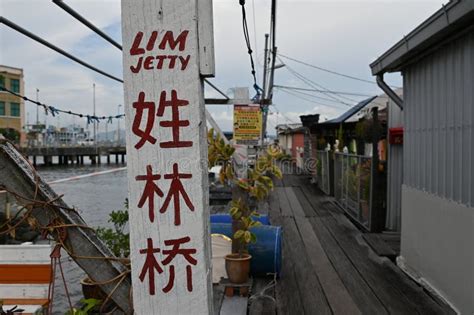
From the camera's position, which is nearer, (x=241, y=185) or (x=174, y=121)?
(x=174, y=121)

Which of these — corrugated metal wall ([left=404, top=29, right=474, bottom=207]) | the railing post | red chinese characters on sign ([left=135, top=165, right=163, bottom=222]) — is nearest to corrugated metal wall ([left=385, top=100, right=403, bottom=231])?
the railing post

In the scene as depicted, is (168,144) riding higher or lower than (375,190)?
higher

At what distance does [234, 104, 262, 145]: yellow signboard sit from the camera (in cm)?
848

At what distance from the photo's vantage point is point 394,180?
9055 mm

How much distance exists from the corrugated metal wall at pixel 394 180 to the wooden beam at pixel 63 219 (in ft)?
25.7

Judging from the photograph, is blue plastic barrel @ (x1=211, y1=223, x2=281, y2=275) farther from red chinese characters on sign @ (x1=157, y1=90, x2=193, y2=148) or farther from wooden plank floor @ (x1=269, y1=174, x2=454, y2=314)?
red chinese characters on sign @ (x1=157, y1=90, x2=193, y2=148)

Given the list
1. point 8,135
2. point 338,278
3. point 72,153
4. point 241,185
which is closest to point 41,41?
point 241,185

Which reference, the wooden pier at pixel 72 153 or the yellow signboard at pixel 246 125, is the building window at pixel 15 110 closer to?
the wooden pier at pixel 72 153

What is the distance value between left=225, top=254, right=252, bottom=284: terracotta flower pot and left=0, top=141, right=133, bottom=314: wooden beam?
329cm

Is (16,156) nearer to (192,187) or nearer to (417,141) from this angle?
(192,187)

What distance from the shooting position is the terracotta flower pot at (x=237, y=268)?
17.1 ft

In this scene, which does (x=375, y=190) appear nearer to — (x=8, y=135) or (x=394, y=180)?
(x=394, y=180)

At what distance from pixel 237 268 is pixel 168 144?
372 cm

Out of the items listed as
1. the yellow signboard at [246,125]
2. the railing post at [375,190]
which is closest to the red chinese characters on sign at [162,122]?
the yellow signboard at [246,125]
